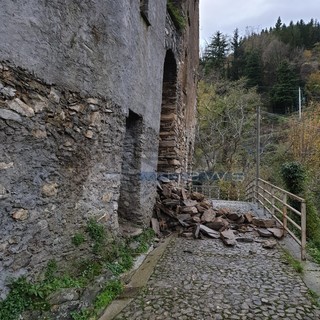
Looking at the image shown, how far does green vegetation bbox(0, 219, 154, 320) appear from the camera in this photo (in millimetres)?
2719

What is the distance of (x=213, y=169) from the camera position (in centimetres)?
2125

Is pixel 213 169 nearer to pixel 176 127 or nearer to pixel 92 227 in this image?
pixel 176 127

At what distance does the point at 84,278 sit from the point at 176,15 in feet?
21.8

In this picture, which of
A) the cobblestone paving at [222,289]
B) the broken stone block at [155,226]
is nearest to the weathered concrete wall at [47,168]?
the cobblestone paving at [222,289]

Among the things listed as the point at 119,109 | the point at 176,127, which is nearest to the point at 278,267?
the point at 119,109

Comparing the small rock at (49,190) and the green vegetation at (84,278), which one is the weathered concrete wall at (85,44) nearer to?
the small rock at (49,190)

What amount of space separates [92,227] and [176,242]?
243 centimetres

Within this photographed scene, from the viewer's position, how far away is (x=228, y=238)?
587 cm

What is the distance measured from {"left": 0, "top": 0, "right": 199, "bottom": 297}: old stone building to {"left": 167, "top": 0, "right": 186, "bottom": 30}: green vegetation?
2.15m

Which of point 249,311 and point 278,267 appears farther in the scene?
point 278,267

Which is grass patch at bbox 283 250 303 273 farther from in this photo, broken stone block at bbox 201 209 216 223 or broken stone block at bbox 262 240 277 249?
broken stone block at bbox 201 209 216 223

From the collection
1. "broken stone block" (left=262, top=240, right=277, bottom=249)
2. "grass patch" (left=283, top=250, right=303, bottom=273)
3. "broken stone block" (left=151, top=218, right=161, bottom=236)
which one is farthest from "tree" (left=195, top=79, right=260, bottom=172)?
"grass patch" (left=283, top=250, right=303, bottom=273)

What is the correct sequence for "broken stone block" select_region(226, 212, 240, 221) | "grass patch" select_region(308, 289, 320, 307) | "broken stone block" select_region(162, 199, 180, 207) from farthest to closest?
1. "broken stone block" select_region(226, 212, 240, 221)
2. "broken stone block" select_region(162, 199, 180, 207)
3. "grass patch" select_region(308, 289, 320, 307)

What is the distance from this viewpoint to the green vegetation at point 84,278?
8.92 ft
